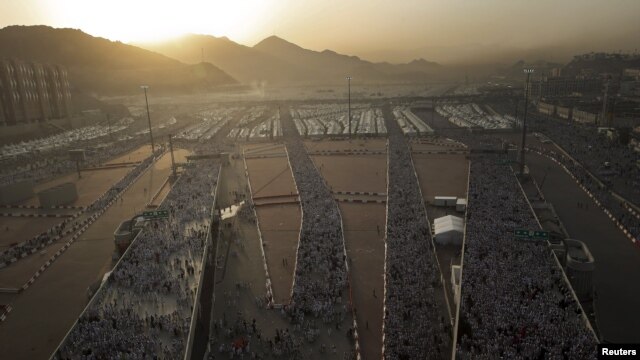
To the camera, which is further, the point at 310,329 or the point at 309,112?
the point at 309,112

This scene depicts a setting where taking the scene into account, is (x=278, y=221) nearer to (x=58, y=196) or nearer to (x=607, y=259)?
(x=607, y=259)

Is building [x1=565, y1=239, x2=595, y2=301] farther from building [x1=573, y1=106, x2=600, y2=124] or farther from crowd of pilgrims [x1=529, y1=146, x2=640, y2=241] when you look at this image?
building [x1=573, y1=106, x2=600, y2=124]

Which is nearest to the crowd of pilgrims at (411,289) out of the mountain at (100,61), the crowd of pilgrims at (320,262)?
the crowd of pilgrims at (320,262)

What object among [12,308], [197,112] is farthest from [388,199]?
[197,112]

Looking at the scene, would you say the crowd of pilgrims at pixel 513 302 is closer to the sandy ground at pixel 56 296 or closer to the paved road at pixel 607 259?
the paved road at pixel 607 259

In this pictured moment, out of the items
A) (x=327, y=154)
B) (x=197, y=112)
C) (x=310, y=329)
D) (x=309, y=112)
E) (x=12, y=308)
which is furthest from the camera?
(x=197, y=112)

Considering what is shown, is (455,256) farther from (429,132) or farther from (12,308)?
(429,132)

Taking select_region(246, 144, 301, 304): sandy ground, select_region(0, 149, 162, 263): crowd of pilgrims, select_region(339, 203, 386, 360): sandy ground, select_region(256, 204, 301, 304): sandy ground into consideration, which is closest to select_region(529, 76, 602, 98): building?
select_region(246, 144, 301, 304): sandy ground
